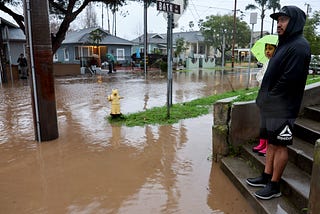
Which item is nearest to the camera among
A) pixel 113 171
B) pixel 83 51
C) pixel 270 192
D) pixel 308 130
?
pixel 270 192

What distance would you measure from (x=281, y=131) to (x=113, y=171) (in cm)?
224

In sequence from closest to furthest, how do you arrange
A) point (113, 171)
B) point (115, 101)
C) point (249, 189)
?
point (249, 189) → point (113, 171) → point (115, 101)

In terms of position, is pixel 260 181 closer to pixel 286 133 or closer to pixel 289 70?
pixel 286 133

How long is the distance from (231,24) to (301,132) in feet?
126

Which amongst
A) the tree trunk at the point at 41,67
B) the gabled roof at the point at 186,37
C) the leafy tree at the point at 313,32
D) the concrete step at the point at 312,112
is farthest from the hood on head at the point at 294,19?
the gabled roof at the point at 186,37

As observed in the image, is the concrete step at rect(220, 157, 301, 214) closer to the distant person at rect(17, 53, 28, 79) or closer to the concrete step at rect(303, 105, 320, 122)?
the concrete step at rect(303, 105, 320, 122)

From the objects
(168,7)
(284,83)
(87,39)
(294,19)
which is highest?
(87,39)

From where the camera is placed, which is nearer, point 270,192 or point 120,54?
point 270,192

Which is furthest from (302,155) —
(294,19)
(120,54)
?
(120,54)

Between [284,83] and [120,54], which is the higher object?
[120,54]

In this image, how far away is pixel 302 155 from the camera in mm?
3084

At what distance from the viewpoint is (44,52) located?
15.9 feet

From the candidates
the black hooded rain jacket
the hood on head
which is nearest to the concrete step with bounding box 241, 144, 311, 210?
the black hooded rain jacket

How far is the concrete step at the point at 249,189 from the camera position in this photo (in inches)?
103
